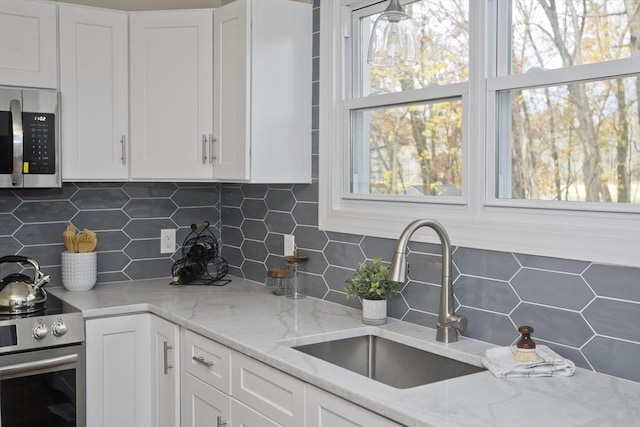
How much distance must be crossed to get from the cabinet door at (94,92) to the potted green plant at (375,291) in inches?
51.0

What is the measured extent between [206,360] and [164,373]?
15.9 inches

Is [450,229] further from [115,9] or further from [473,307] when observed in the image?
[115,9]

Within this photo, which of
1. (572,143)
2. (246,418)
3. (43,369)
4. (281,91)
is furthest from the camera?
(281,91)

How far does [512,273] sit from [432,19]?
986 millimetres

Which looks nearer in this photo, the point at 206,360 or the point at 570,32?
the point at 570,32

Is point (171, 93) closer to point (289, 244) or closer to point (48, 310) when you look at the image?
point (289, 244)

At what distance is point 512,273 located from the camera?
81.7 inches

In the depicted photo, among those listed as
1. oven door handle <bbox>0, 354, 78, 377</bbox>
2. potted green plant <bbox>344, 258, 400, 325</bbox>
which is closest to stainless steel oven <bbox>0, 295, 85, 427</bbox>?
oven door handle <bbox>0, 354, 78, 377</bbox>

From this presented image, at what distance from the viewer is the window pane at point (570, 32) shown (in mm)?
1865

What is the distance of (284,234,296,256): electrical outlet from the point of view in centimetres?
309

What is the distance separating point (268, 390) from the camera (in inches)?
82.4

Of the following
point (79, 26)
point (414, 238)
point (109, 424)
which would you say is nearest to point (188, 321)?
point (109, 424)

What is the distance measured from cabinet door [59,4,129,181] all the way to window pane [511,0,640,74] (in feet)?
5.79

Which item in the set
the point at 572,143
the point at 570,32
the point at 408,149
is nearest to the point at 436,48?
the point at 408,149
